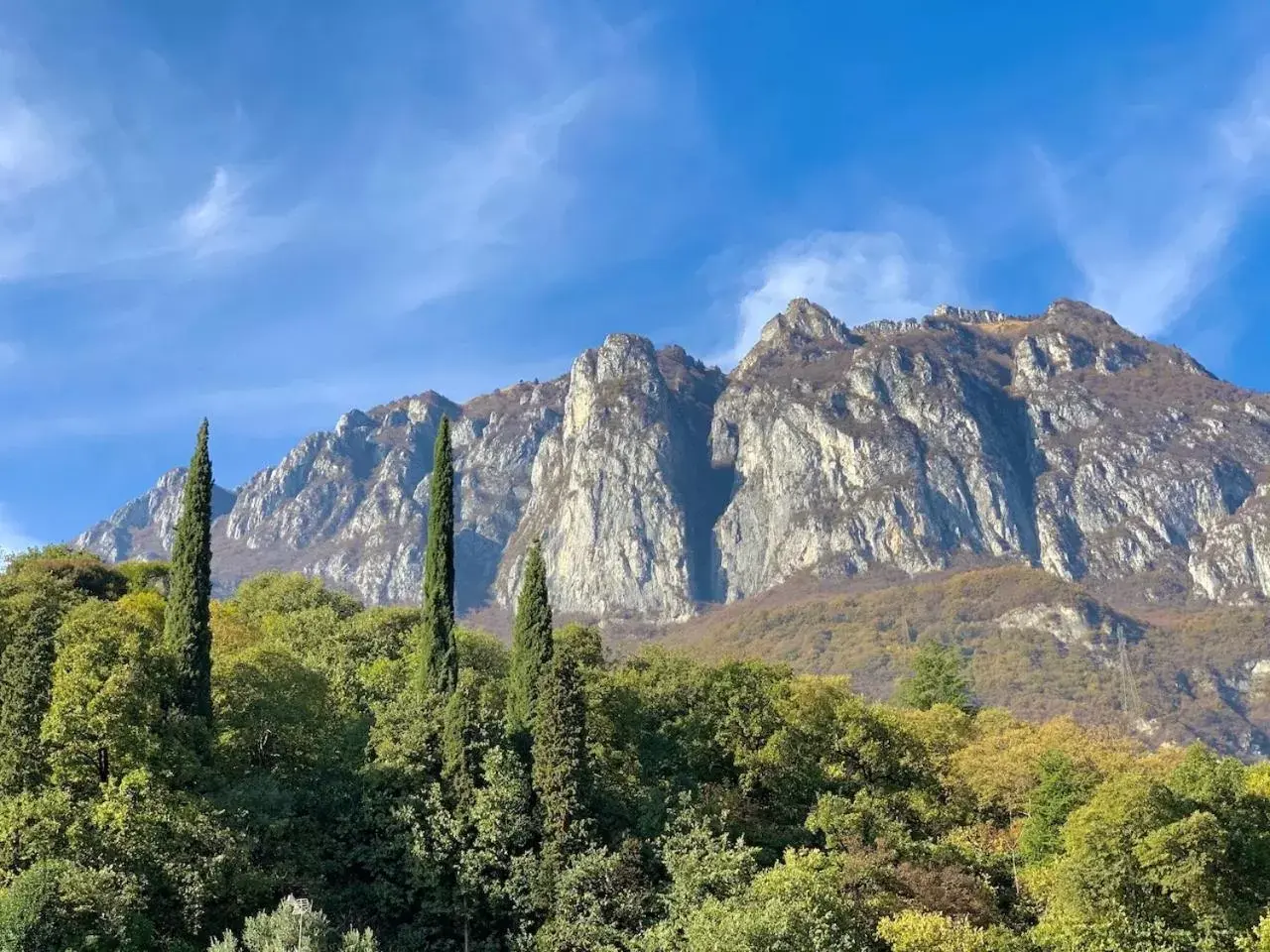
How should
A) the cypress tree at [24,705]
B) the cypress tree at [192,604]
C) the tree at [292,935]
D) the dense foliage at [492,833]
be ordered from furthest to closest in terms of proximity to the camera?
the cypress tree at [192,604] → the cypress tree at [24,705] → the dense foliage at [492,833] → the tree at [292,935]

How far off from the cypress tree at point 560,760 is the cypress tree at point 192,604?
1246 cm

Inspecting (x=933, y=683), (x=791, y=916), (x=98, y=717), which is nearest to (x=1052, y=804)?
(x=791, y=916)

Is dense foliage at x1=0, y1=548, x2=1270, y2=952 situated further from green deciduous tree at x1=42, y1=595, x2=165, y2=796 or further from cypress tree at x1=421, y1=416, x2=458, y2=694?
cypress tree at x1=421, y1=416, x2=458, y2=694

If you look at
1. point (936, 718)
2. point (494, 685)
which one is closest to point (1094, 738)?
point (936, 718)

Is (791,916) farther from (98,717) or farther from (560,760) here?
(98,717)

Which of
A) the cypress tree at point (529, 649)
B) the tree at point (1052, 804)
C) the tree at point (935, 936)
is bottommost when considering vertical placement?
the tree at point (935, 936)

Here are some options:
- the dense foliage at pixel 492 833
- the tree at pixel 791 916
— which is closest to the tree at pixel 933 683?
the dense foliage at pixel 492 833

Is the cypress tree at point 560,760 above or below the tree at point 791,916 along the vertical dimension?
above

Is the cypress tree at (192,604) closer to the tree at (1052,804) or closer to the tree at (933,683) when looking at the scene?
the tree at (1052,804)

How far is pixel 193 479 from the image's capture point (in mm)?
46219

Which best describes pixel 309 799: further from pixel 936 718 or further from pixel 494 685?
pixel 936 718

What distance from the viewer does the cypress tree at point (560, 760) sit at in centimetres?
3956

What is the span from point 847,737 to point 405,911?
27.0 m

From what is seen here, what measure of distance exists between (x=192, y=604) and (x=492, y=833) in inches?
570
